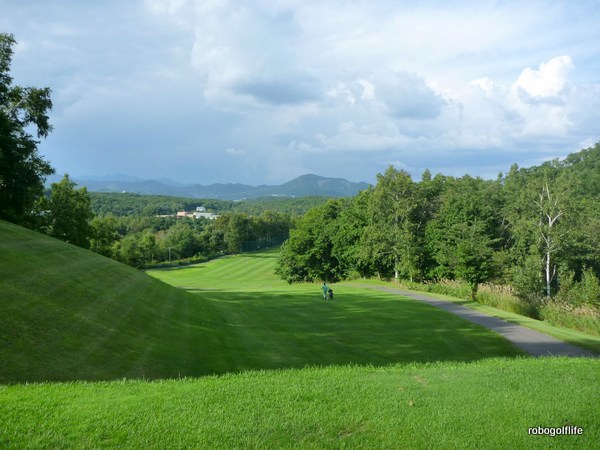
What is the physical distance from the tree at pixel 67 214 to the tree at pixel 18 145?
17.3 feet

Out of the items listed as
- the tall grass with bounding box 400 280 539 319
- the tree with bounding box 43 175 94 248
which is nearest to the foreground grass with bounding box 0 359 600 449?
the tall grass with bounding box 400 280 539 319

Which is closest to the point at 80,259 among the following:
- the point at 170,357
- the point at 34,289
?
the point at 34,289

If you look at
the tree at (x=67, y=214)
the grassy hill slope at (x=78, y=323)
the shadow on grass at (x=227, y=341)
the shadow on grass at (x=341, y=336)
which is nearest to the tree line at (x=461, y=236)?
the shadow on grass at (x=341, y=336)

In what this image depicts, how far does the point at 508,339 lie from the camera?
17.6m

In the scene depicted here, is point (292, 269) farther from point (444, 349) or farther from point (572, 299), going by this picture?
point (444, 349)

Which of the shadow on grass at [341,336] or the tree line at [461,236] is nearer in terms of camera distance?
the shadow on grass at [341,336]

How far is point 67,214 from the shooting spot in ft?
141

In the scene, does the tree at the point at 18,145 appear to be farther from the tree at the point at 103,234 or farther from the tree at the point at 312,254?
the tree at the point at 312,254

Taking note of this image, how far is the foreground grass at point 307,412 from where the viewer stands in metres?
5.40

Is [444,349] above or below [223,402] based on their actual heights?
below

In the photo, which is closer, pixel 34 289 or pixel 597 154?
pixel 34 289

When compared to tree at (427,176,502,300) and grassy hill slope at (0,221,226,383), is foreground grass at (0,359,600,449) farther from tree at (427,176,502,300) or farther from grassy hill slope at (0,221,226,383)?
tree at (427,176,502,300)

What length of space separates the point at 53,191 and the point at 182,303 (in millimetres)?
29837

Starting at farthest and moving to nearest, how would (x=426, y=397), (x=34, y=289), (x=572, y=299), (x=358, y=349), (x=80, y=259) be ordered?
(x=572, y=299), (x=80, y=259), (x=358, y=349), (x=34, y=289), (x=426, y=397)
